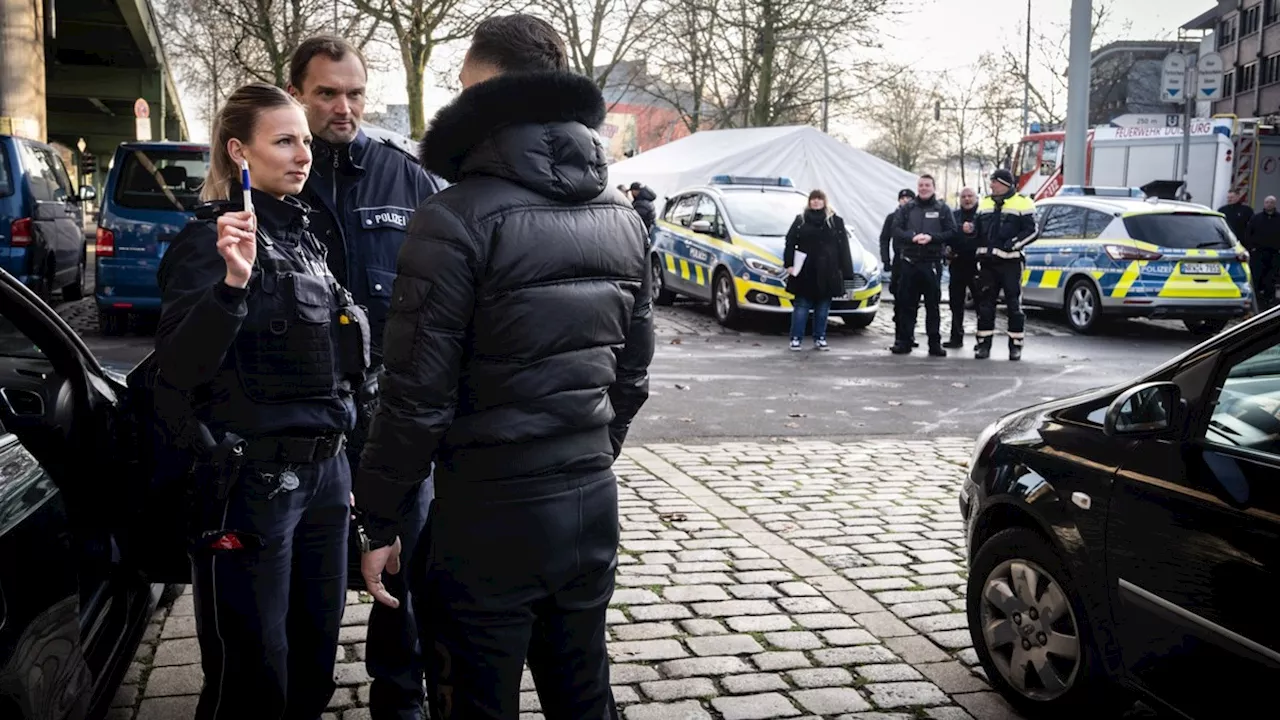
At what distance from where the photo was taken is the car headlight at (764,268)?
15.1 metres

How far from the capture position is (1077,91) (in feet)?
61.8

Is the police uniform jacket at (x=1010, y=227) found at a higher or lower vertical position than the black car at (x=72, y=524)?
higher

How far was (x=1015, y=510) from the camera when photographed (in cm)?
399

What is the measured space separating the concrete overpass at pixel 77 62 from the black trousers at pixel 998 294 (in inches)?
502

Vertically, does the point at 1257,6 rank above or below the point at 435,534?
above

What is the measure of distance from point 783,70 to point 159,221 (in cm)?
2617

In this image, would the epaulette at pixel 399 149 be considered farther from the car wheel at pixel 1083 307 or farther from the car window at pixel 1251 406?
the car wheel at pixel 1083 307

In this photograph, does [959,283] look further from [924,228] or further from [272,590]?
[272,590]

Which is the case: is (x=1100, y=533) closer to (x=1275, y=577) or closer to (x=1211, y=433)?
(x=1211, y=433)

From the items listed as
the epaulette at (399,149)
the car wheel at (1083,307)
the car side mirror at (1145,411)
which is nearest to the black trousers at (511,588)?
the epaulette at (399,149)

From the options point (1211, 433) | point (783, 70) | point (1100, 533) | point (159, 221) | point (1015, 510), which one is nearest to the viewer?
point (1211, 433)

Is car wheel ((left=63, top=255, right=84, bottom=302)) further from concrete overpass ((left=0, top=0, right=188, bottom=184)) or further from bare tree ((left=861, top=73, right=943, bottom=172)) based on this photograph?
bare tree ((left=861, top=73, right=943, bottom=172))

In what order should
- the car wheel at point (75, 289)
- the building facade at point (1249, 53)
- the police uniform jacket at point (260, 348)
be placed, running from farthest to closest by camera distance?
the building facade at point (1249, 53) → the car wheel at point (75, 289) → the police uniform jacket at point (260, 348)

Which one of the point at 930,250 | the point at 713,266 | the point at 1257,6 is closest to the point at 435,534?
the point at 930,250
